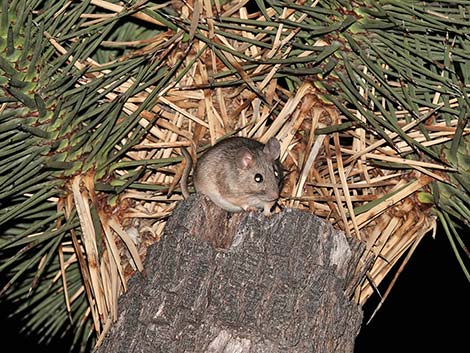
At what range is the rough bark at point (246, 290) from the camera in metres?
2.86

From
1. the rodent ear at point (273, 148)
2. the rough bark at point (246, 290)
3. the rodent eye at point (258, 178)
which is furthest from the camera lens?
the rodent eye at point (258, 178)

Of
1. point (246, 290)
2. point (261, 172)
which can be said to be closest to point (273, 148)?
point (261, 172)

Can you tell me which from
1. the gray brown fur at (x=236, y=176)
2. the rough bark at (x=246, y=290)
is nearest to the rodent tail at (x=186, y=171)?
the gray brown fur at (x=236, y=176)

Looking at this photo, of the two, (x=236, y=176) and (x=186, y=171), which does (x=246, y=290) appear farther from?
(x=236, y=176)

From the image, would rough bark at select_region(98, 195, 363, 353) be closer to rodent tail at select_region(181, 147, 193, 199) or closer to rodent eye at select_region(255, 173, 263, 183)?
rodent tail at select_region(181, 147, 193, 199)

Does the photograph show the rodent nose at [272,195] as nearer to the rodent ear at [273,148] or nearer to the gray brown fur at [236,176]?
the gray brown fur at [236,176]

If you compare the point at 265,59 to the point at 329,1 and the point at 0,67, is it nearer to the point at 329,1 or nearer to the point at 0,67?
the point at 329,1

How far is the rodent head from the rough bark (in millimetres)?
302

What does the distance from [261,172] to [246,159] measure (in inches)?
4.3

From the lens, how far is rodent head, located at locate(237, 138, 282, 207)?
335cm

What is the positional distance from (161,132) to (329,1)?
0.81 metres

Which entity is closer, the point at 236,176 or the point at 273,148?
the point at 273,148

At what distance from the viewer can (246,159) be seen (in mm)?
3523

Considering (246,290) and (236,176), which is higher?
(236,176)
